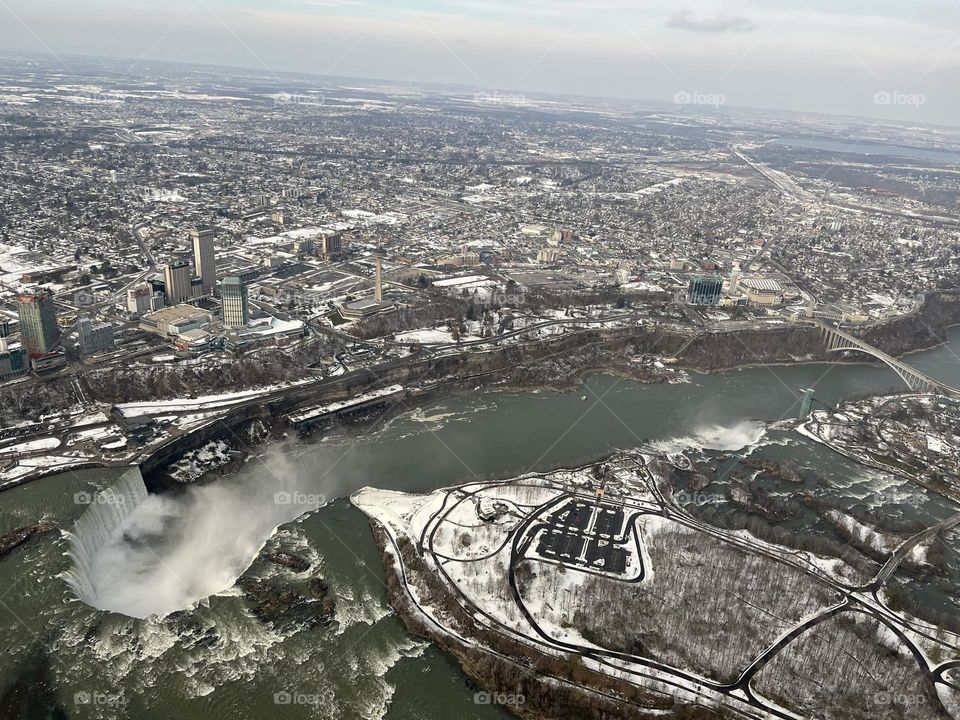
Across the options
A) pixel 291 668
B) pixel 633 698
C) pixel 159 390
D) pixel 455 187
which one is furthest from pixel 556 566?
pixel 455 187

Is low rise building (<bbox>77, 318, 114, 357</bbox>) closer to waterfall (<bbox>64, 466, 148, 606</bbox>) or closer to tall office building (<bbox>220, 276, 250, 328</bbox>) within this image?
tall office building (<bbox>220, 276, 250, 328</bbox>)

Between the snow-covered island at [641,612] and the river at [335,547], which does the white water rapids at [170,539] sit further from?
the snow-covered island at [641,612]

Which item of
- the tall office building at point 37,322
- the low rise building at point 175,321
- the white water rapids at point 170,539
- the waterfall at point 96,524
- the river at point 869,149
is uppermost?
the river at point 869,149

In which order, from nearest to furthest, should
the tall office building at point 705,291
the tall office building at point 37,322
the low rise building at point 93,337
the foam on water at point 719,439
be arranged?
the foam on water at point 719,439 → the tall office building at point 37,322 → the low rise building at point 93,337 → the tall office building at point 705,291

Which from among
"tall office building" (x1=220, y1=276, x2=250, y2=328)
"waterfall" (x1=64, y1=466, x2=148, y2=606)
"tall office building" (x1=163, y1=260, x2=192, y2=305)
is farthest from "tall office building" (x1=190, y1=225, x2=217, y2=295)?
"waterfall" (x1=64, y1=466, x2=148, y2=606)

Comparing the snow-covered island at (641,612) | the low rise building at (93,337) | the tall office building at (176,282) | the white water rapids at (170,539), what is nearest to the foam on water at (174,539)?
the white water rapids at (170,539)

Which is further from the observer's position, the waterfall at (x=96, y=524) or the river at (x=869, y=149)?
the river at (x=869, y=149)

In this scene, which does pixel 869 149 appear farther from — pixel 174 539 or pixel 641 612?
pixel 174 539
